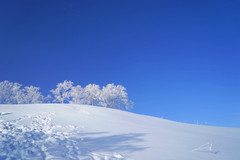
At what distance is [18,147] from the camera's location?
6.91 m

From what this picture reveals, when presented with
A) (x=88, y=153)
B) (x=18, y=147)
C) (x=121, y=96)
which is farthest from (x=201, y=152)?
(x=121, y=96)

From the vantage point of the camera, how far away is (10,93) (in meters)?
47.9

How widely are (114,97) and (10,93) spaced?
31.4 meters

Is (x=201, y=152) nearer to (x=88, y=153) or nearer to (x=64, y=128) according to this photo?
(x=88, y=153)

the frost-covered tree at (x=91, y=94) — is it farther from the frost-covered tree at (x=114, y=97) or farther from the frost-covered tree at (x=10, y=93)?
the frost-covered tree at (x=10, y=93)

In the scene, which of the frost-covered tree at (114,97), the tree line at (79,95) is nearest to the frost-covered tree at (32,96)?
the tree line at (79,95)

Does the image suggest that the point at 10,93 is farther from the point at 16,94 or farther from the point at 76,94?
the point at 76,94

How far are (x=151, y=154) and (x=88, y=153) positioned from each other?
9.87 feet

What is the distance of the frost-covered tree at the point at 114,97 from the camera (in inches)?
1763

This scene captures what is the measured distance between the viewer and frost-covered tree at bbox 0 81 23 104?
151 ft

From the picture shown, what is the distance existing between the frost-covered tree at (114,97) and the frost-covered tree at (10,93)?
25.7m

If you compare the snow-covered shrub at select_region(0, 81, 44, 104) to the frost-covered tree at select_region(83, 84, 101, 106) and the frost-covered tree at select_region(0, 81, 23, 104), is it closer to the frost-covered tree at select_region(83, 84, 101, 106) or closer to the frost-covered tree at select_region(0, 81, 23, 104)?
the frost-covered tree at select_region(0, 81, 23, 104)

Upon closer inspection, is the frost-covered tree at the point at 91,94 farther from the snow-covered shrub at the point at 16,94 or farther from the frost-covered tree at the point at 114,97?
the snow-covered shrub at the point at 16,94

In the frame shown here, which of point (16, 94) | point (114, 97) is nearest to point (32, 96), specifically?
point (16, 94)
